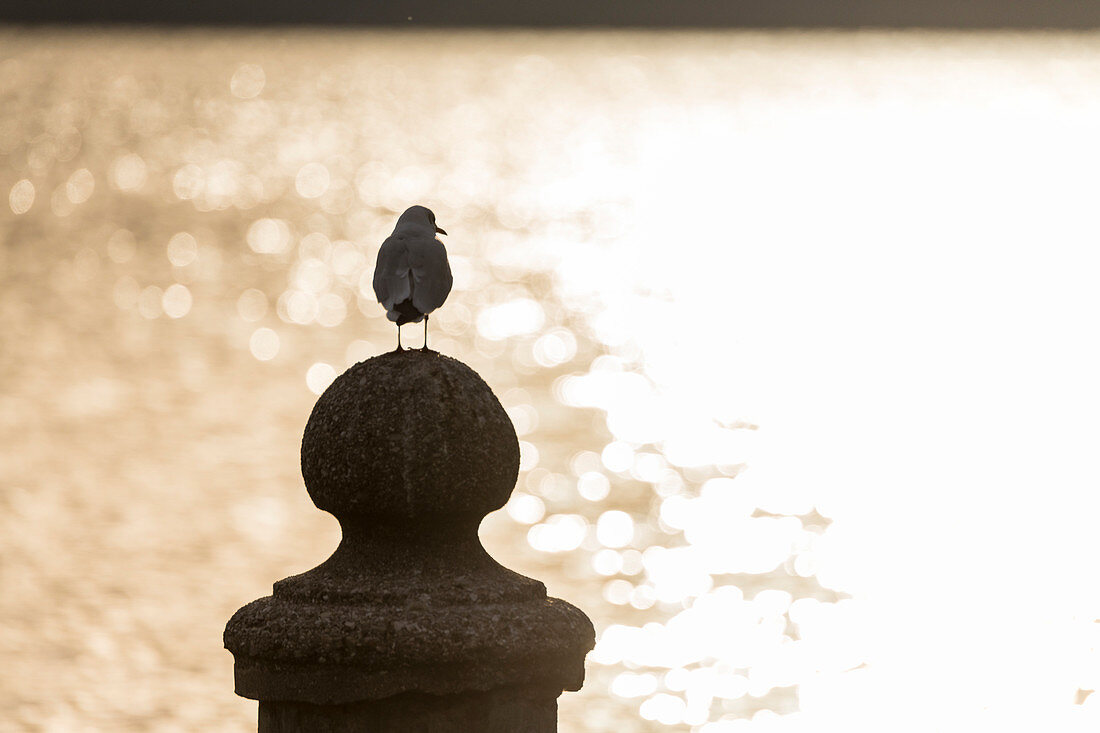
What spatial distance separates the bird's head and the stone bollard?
0.90 meters

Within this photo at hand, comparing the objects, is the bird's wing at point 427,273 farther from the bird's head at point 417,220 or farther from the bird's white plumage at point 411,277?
Answer: the bird's head at point 417,220

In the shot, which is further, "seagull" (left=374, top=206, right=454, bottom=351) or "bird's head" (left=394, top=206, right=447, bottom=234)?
"bird's head" (left=394, top=206, right=447, bottom=234)

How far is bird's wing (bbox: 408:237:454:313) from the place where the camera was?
23.0 feet

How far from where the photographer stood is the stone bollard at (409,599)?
6098 mm

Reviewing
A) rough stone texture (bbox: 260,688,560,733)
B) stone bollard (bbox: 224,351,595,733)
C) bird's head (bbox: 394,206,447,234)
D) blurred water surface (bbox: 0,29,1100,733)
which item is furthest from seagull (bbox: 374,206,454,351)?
blurred water surface (bbox: 0,29,1100,733)

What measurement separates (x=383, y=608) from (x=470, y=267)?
3228 inches

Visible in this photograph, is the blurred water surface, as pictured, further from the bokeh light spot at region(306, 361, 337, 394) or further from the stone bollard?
the stone bollard

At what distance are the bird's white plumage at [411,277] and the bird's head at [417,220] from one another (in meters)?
0.17

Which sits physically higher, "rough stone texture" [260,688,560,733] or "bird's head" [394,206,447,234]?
"bird's head" [394,206,447,234]

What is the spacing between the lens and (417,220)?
290 inches

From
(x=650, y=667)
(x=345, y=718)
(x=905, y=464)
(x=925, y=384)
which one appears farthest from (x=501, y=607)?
(x=925, y=384)

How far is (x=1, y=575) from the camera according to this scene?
3300 cm

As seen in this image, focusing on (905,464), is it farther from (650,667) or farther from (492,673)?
(492,673)

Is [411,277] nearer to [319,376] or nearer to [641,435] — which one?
[641,435]
